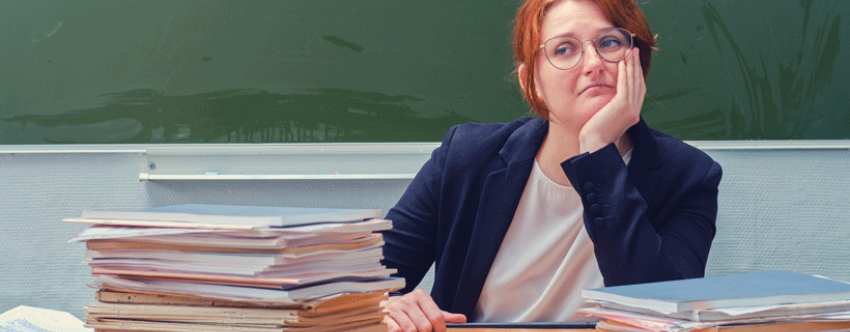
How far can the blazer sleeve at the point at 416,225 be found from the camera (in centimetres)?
130

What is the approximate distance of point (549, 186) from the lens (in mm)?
1281

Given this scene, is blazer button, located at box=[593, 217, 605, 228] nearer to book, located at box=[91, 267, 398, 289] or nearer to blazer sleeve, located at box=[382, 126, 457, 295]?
blazer sleeve, located at box=[382, 126, 457, 295]

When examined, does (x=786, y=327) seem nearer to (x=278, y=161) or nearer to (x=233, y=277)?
(x=233, y=277)

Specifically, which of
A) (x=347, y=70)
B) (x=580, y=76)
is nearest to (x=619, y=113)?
(x=580, y=76)

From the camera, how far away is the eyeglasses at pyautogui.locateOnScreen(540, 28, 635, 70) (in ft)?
3.86

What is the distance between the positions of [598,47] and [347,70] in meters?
0.97

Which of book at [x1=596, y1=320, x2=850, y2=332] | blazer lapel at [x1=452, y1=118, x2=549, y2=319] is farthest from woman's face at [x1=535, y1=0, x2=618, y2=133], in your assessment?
book at [x1=596, y1=320, x2=850, y2=332]

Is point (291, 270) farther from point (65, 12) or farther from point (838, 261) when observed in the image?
point (838, 261)

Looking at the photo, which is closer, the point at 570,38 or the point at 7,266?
the point at 570,38

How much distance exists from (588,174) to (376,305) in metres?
0.49

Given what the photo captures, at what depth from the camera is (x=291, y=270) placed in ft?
1.94

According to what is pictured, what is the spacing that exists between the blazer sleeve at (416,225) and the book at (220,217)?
64cm

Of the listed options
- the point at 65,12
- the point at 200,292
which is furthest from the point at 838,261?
the point at 65,12

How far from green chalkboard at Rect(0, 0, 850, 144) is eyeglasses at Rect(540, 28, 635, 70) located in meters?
0.80
